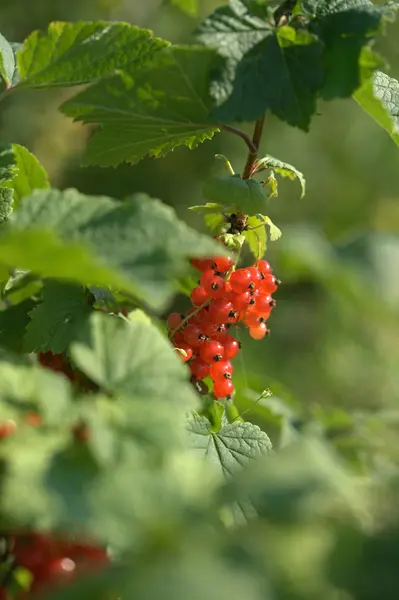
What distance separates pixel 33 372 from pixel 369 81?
37 centimetres

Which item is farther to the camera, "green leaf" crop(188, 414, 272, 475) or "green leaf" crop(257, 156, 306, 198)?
"green leaf" crop(257, 156, 306, 198)

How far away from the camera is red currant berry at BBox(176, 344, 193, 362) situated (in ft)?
2.46

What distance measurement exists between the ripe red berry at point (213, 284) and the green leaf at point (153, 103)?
129 mm

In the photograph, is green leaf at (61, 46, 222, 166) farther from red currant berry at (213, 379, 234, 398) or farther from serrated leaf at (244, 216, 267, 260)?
red currant berry at (213, 379, 234, 398)

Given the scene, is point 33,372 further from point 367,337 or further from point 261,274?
point 367,337

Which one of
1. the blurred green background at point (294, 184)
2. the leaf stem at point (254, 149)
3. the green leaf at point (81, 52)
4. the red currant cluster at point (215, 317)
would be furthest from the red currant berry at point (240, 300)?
the blurred green background at point (294, 184)

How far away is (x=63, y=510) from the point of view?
40cm

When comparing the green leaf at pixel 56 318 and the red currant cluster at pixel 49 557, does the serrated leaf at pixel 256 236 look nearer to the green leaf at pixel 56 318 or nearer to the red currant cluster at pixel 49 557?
the green leaf at pixel 56 318

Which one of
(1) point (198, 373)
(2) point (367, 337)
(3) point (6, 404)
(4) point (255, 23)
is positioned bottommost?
(2) point (367, 337)

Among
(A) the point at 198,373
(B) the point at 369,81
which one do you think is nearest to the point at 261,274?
(A) the point at 198,373

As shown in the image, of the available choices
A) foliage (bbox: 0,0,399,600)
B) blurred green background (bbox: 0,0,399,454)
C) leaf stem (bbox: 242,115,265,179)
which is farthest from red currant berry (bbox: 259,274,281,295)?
blurred green background (bbox: 0,0,399,454)

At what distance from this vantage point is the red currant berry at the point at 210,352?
776 mm

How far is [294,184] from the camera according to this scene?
12.3ft

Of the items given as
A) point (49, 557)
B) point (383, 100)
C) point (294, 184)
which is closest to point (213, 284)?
point (383, 100)
